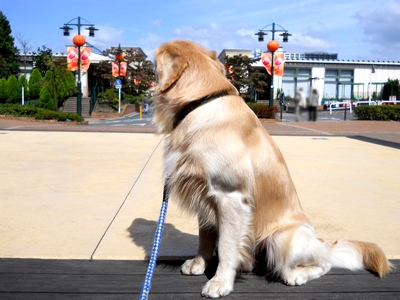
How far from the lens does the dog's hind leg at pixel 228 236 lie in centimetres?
273

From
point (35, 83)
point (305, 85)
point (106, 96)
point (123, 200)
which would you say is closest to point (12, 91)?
point (35, 83)

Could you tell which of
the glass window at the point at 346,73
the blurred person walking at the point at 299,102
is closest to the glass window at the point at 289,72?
the glass window at the point at 346,73

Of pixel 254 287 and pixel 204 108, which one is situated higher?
pixel 204 108

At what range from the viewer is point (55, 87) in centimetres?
3466

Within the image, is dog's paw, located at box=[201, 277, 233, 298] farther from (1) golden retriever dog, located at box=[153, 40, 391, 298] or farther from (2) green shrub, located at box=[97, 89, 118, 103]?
(2) green shrub, located at box=[97, 89, 118, 103]

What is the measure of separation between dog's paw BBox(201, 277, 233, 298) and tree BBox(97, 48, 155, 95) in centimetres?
4296

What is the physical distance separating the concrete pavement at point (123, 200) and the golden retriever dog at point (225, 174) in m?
0.85

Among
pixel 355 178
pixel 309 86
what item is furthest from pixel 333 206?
pixel 309 86

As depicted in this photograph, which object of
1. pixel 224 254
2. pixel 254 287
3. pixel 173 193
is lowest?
pixel 254 287

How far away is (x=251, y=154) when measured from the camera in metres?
2.82

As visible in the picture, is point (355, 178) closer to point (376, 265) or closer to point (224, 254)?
point (376, 265)

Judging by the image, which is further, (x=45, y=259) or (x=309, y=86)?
(x=45, y=259)

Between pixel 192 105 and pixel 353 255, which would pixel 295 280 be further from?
pixel 192 105

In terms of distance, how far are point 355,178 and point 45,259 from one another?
523 centimetres
